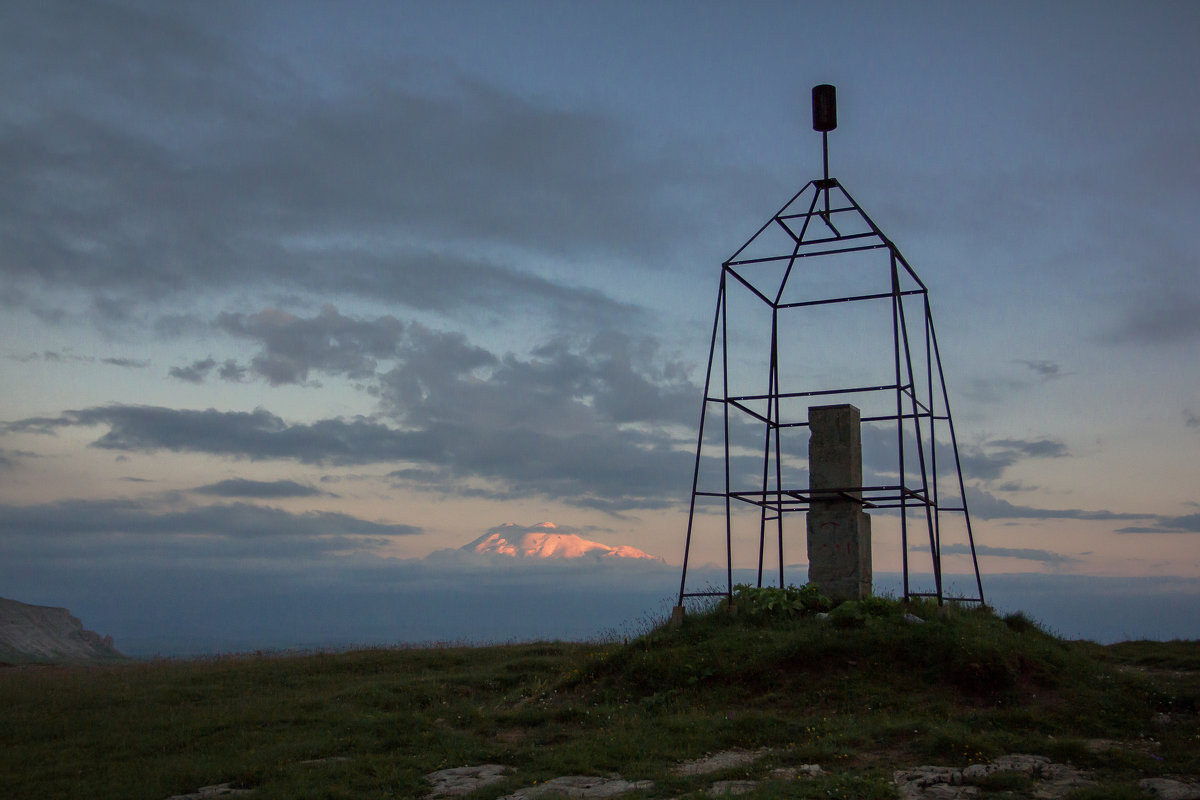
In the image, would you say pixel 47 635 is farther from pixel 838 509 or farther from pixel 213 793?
pixel 838 509

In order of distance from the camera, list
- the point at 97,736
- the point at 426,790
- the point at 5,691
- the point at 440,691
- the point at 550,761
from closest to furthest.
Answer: the point at 426,790 < the point at 550,761 < the point at 97,736 < the point at 440,691 < the point at 5,691

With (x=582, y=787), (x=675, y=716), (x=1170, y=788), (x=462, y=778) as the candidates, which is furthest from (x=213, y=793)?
(x=1170, y=788)

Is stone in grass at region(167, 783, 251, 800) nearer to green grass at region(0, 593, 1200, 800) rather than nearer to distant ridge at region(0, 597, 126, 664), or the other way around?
green grass at region(0, 593, 1200, 800)

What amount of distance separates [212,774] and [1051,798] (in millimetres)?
10256

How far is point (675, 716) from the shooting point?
1450 centimetres

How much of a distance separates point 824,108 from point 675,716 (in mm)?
13046

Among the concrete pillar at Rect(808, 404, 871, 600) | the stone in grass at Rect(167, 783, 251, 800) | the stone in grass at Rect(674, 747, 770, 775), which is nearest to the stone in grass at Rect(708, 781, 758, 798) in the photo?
the stone in grass at Rect(674, 747, 770, 775)

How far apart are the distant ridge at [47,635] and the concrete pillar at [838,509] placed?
45.8m

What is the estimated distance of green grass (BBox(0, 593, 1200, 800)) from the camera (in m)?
11.8

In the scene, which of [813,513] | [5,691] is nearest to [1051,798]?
[813,513]

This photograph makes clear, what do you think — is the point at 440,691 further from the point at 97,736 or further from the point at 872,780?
the point at 872,780

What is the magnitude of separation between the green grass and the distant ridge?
39063mm

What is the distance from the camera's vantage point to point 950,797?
9.88 meters

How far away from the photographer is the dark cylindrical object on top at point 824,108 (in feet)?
66.2
